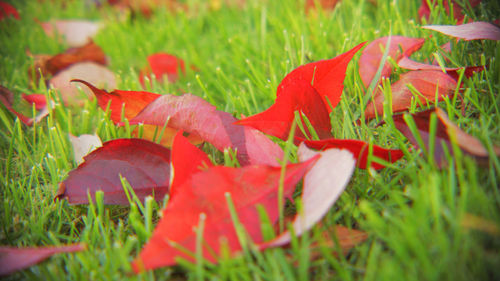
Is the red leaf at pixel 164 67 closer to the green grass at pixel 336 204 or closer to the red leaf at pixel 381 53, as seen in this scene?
the green grass at pixel 336 204

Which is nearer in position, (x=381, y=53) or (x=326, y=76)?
(x=326, y=76)

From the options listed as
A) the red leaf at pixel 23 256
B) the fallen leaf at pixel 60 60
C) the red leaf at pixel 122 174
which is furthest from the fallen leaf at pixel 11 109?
the red leaf at pixel 23 256

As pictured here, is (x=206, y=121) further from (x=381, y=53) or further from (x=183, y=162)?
(x=381, y=53)

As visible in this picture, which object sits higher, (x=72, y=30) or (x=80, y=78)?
(x=72, y=30)

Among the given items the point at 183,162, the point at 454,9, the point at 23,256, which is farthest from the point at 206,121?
the point at 454,9

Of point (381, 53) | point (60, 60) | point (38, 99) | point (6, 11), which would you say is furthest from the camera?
point (6, 11)

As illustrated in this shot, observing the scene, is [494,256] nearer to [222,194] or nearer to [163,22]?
[222,194]
